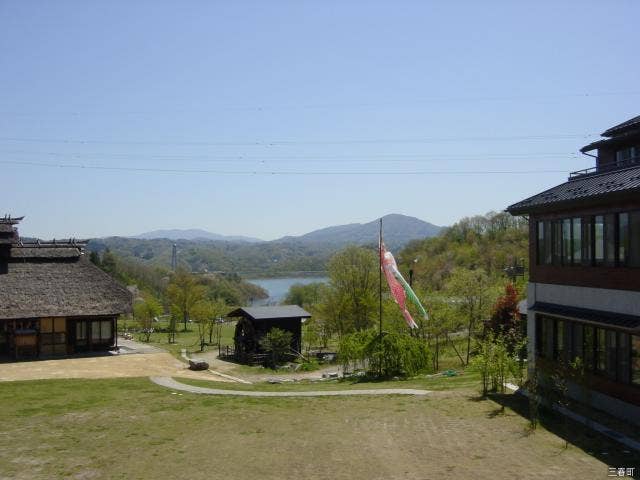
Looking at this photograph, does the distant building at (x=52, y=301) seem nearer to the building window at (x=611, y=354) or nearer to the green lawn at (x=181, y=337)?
the green lawn at (x=181, y=337)

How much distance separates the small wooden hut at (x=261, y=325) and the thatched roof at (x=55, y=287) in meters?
9.46

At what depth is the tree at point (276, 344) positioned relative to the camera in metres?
37.8

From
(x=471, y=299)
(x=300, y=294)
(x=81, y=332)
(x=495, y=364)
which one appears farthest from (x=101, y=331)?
(x=300, y=294)

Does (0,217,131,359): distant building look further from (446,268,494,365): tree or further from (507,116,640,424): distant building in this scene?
(507,116,640,424): distant building

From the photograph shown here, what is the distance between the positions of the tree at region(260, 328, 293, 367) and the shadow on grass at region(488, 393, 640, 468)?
21.3 meters

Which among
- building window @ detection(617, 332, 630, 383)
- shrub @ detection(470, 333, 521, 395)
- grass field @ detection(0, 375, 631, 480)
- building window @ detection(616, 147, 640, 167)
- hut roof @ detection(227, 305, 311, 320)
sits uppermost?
building window @ detection(616, 147, 640, 167)

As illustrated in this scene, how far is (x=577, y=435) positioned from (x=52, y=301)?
89.8 ft

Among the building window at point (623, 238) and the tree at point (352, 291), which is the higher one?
the building window at point (623, 238)

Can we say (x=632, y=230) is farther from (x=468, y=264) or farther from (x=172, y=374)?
(x=468, y=264)

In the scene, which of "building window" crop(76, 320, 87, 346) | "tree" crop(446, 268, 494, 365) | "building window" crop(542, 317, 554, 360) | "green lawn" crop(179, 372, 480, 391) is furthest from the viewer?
"tree" crop(446, 268, 494, 365)


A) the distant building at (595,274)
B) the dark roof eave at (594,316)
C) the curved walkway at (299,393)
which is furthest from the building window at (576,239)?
the curved walkway at (299,393)

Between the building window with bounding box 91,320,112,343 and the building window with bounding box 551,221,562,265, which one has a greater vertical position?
the building window with bounding box 551,221,562,265

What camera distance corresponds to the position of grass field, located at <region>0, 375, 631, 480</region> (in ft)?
40.1

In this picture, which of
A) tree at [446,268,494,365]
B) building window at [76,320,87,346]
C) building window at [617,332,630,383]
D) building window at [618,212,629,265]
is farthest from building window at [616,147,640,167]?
building window at [76,320,87,346]
